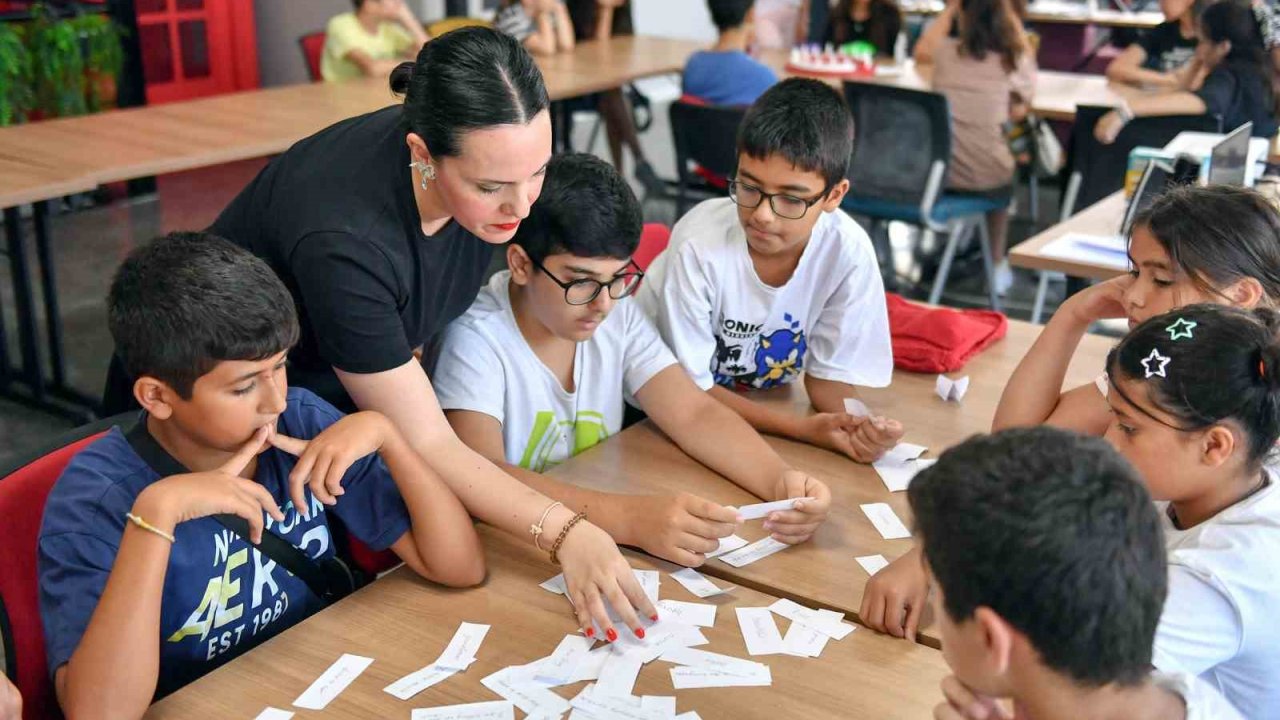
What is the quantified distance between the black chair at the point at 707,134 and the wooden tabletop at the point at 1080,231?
1.54 metres

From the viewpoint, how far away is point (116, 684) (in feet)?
4.44

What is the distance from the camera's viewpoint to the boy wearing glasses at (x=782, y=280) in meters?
2.21

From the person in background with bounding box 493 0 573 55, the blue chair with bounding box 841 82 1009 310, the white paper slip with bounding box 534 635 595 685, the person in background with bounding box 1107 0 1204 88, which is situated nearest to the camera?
the white paper slip with bounding box 534 635 595 685

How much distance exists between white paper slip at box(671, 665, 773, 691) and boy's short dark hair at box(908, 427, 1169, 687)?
453mm

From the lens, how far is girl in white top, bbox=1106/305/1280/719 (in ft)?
4.64

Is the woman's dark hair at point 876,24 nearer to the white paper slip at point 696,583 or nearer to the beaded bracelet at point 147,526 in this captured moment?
the white paper slip at point 696,583

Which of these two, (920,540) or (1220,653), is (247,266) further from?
(1220,653)

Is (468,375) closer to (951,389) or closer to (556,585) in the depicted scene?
(556,585)

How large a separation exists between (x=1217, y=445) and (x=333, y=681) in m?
1.14

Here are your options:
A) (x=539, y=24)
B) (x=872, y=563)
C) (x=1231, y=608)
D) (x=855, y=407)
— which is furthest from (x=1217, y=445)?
(x=539, y=24)

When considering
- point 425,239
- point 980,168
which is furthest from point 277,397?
point 980,168

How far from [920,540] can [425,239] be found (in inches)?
37.6

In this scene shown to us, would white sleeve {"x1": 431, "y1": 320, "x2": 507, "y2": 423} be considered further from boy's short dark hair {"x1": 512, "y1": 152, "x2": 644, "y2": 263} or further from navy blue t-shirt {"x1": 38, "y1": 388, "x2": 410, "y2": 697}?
navy blue t-shirt {"x1": 38, "y1": 388, "x2": 410, "y2": 697}

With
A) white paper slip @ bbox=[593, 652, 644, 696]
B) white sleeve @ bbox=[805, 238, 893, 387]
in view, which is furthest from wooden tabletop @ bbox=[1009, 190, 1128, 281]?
white paper slip @ bbox=[593, 652, 644, 696]
